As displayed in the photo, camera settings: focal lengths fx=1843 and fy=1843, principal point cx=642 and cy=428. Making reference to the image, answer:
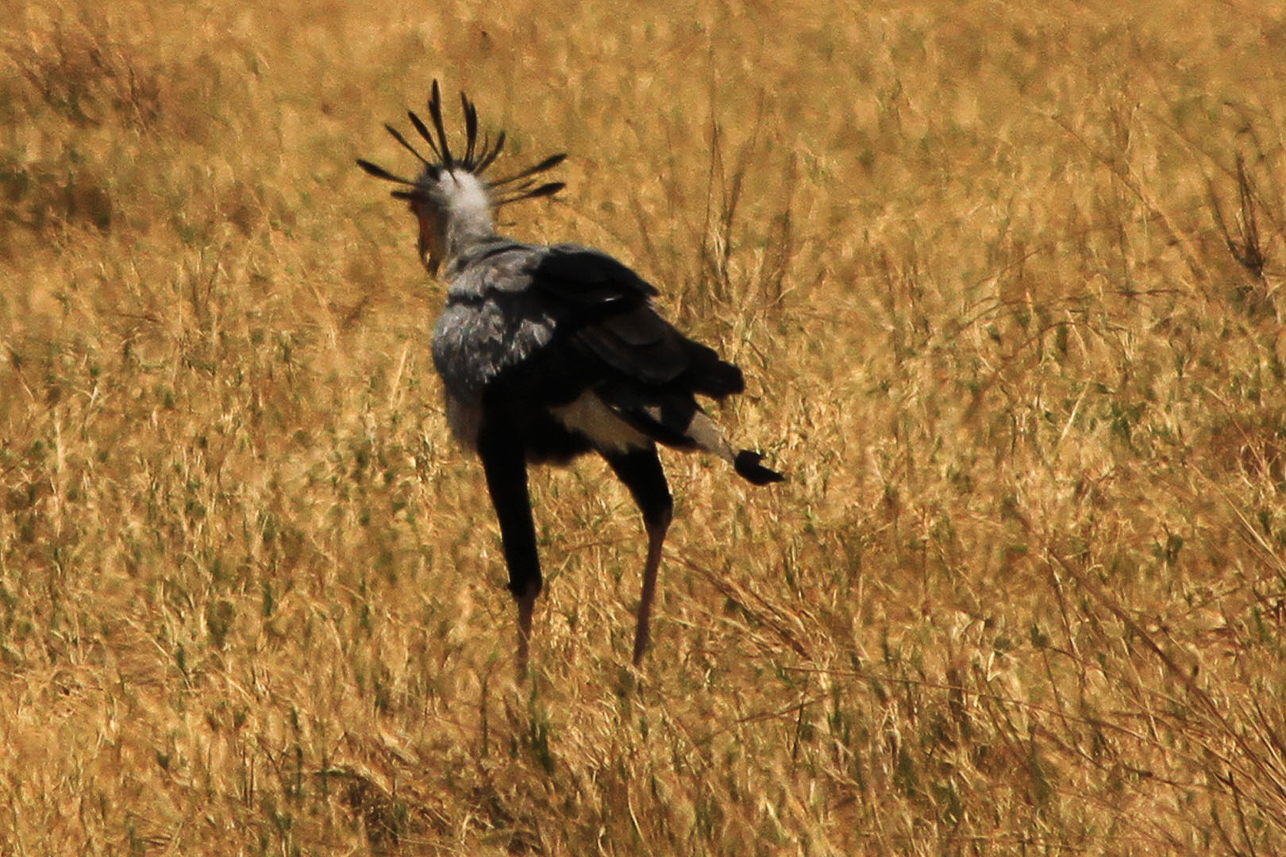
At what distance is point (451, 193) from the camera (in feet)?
16.3

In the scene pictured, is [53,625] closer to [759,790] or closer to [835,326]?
[759,790]

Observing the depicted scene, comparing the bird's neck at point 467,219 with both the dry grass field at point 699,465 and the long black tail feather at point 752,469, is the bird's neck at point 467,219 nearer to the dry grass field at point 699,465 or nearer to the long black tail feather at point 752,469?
the dry grass field at point 699,465

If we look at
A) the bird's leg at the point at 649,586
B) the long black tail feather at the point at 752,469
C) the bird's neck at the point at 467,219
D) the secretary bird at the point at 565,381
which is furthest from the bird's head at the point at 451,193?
the long black tail feather at the point at 752,469

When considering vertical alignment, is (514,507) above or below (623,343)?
below

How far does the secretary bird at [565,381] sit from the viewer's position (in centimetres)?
395

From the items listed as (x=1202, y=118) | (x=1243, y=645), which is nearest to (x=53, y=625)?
(x=1243, y=645)

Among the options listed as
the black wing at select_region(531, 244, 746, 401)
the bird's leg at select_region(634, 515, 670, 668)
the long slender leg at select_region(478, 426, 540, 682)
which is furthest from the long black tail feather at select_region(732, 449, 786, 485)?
the long slender leg at select_region(478, 426, 540, 682)

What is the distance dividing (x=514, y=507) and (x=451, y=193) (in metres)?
1.06

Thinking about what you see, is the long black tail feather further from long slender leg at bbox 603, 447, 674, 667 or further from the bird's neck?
the bird's neck

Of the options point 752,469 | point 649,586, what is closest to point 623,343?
point 752,469

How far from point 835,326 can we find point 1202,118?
2.49 metres

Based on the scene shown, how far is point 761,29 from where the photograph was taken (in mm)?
9383

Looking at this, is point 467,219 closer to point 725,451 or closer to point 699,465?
point 699,465

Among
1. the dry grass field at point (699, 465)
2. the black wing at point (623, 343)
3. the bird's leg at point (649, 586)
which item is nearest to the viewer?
the dry grass field at point (699, 465)
